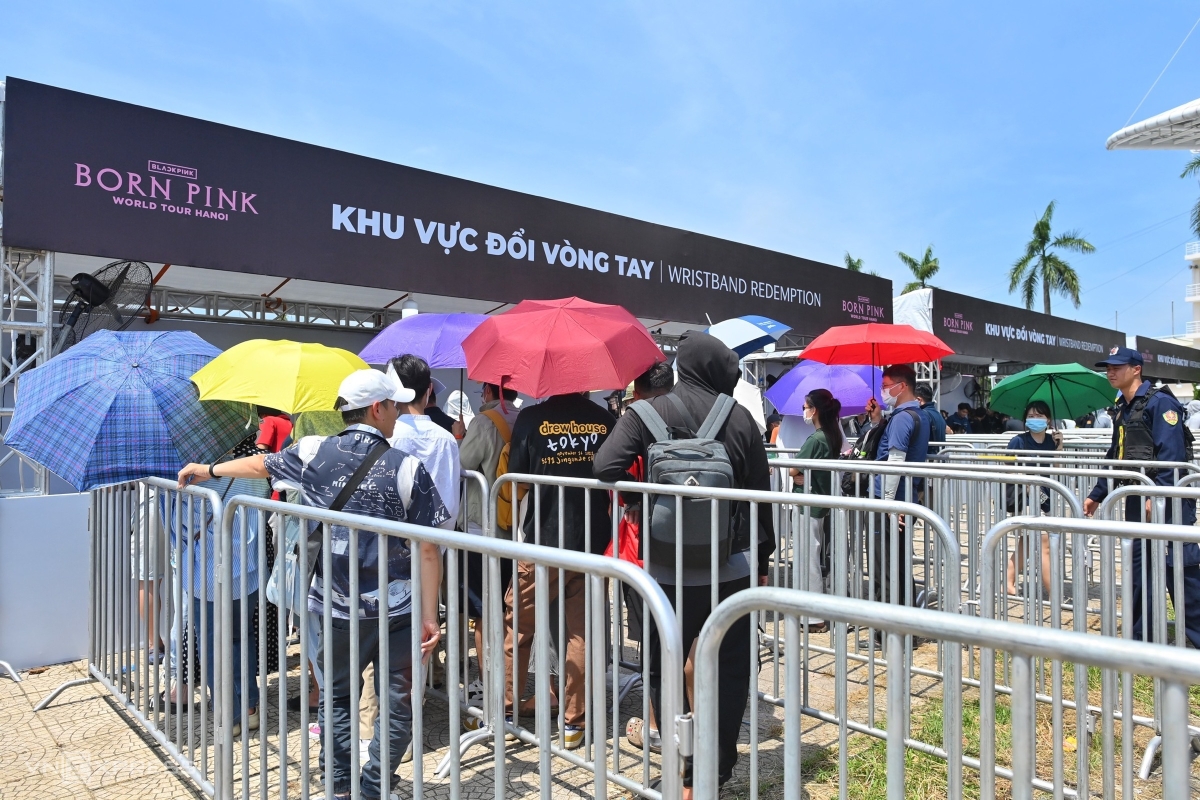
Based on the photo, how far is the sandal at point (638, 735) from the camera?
371 cm

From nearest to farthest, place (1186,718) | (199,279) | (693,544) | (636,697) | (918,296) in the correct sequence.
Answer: (1186,718), (693,544), (636,697), (199,279), (918,296)

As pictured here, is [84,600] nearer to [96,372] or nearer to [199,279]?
[96,372]

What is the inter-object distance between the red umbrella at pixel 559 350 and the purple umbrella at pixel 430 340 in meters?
1.72

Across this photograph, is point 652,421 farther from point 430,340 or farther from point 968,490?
point 430,340

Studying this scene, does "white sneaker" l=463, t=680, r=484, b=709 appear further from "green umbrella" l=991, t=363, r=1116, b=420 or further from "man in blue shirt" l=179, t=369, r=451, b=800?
"green umbrella" l=991, t=363, r=1116, b=420

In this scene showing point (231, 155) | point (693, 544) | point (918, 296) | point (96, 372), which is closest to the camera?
point (693, 544)

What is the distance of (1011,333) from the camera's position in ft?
75.1

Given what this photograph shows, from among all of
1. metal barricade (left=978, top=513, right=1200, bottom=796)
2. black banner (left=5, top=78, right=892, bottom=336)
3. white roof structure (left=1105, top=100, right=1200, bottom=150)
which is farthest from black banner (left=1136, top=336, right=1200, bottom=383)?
metal barricade (left=978, top=513, right=1200, bottom=796)

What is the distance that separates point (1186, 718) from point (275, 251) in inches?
357

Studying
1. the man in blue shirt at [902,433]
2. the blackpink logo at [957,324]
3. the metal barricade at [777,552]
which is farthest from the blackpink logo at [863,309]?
the metal barricade at [777,552]

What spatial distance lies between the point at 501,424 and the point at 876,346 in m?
4.50

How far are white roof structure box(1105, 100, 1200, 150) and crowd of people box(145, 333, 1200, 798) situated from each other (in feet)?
52.9

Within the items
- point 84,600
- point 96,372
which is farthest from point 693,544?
point 84,600

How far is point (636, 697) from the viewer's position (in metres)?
4.61
